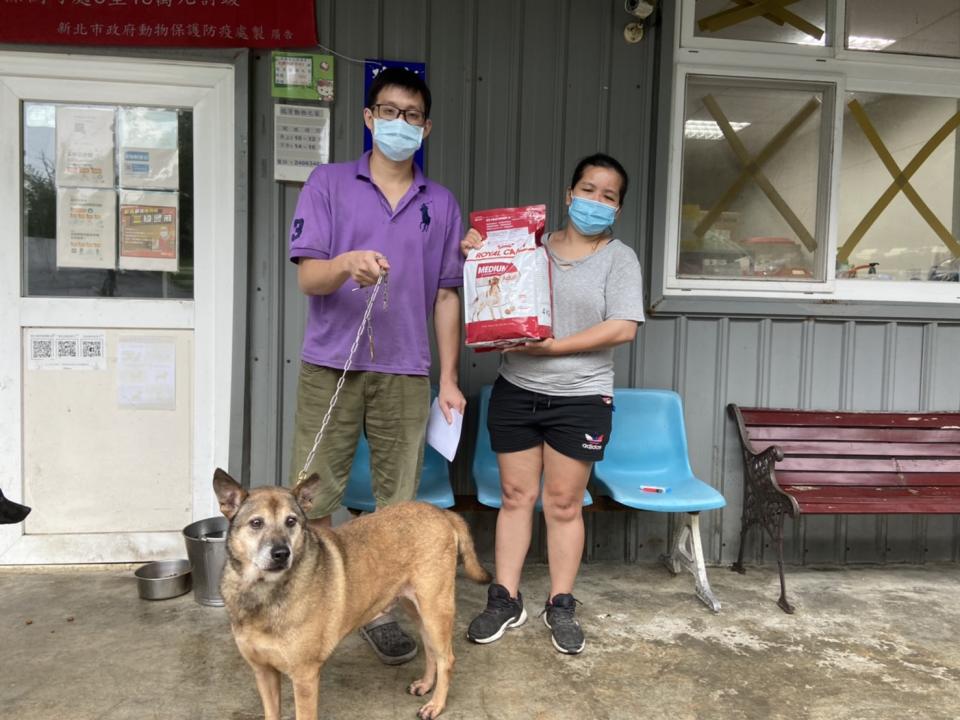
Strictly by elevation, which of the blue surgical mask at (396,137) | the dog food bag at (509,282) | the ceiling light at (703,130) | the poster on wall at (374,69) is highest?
the poster on wall at (374,69)

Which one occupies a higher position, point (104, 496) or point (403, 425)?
point (403, 425)

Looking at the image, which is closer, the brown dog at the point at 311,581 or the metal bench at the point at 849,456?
the brown dog at the point at 311,581

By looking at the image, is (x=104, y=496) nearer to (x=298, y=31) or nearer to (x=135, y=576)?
(x=135, y=576)

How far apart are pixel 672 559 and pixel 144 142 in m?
3.61

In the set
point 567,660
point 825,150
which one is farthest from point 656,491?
point 825,150

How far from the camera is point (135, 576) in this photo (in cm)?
350

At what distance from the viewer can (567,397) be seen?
289 cm

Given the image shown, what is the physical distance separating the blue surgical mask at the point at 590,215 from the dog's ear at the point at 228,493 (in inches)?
67.3

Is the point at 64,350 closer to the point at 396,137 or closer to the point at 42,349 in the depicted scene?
the point at 42,349

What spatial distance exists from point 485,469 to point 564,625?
95cm

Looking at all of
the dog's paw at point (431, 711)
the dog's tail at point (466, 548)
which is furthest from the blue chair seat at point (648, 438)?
the dog's paw at point (431, 711)

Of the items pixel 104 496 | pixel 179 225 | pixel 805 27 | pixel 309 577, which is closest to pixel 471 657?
pixel 309 577

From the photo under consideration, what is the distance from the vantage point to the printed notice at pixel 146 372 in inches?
146

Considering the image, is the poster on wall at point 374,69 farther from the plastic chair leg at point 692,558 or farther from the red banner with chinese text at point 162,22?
the plastic chair leg at point 692,558
